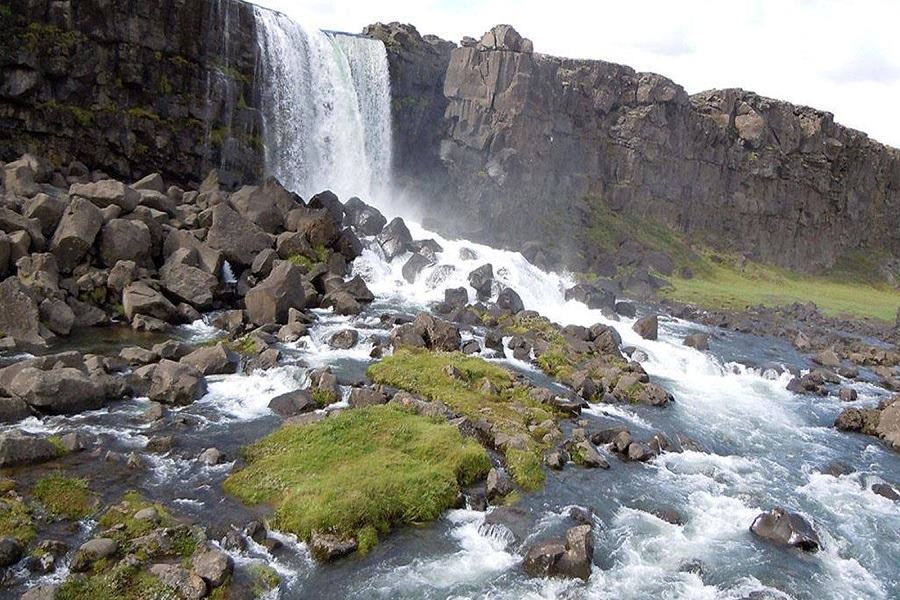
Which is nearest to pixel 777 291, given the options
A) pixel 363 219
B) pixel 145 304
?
pixel 363 219

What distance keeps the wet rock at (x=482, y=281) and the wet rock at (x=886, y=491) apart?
74.0ft

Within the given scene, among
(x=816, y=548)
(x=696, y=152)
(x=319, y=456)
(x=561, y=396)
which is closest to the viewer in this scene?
(x=816, y=548)

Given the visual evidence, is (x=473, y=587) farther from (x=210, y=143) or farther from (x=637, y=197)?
(x=637, y=197)

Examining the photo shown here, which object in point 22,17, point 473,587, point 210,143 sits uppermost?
point 22,17

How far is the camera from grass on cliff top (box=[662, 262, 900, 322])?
2489 inches

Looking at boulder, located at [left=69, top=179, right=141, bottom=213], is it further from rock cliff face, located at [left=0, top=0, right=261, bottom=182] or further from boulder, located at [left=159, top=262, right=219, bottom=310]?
rock cliff face, located at [left=0, top=0, right=261, bottom=182]

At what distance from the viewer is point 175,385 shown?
71.1 ft

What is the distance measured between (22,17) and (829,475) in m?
45.0

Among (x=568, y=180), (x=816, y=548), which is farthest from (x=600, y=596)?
(x=568, y=180)

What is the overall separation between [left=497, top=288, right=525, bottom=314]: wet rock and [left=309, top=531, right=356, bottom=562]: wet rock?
24.6m

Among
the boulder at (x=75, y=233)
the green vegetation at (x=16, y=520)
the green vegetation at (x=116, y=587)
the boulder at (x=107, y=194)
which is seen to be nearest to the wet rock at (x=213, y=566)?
the green vegetation at (x=116, y=587)

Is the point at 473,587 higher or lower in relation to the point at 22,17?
lower

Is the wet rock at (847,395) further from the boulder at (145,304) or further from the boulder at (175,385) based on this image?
the boulder at (145,304)

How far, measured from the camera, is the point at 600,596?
14.5m
